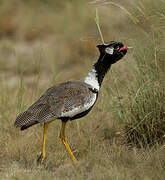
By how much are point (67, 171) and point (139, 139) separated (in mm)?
1058

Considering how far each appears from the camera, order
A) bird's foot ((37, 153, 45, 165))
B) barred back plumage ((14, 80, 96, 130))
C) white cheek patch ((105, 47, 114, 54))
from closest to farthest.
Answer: barred back plumage ((14, 80, 96, 130))
bird's foot ((37, 153, 45, 165))
white cheek patch ((105, 47, 114, 54))

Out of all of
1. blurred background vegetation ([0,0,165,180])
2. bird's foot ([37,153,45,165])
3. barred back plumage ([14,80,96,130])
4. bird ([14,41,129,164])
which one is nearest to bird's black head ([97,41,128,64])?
bird ([14,41,129,164])

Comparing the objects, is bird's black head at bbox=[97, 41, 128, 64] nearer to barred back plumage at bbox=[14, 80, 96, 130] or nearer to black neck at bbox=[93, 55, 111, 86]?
black neck at bbox=[93, 55, 111, 86]

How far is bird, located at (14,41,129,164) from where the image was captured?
4.50 meters

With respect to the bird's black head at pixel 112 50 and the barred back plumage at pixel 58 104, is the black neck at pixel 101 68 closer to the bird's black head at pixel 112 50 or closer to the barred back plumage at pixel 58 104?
the bird's black head at pixel 112 50

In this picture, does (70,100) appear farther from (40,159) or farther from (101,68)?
(40,159)

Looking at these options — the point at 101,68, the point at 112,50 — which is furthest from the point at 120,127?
the point at 112,50

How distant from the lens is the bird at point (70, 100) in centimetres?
450

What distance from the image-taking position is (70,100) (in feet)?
15.0

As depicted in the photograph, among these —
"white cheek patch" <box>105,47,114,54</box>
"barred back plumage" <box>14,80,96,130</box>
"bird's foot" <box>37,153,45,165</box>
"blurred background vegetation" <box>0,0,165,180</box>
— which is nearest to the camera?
"blurred background vegetation" <box>0,0,165,180</box>

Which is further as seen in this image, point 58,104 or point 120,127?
point 120,127

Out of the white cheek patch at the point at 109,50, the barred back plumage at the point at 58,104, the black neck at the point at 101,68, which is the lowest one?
the barred back plumage at the point at 58,104

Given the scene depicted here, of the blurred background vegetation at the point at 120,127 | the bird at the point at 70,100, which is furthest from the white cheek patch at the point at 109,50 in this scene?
the blurred background vegetation at the point at 120,127

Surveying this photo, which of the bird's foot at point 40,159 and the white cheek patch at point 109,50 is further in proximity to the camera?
the white cheek patch at point 109,50
